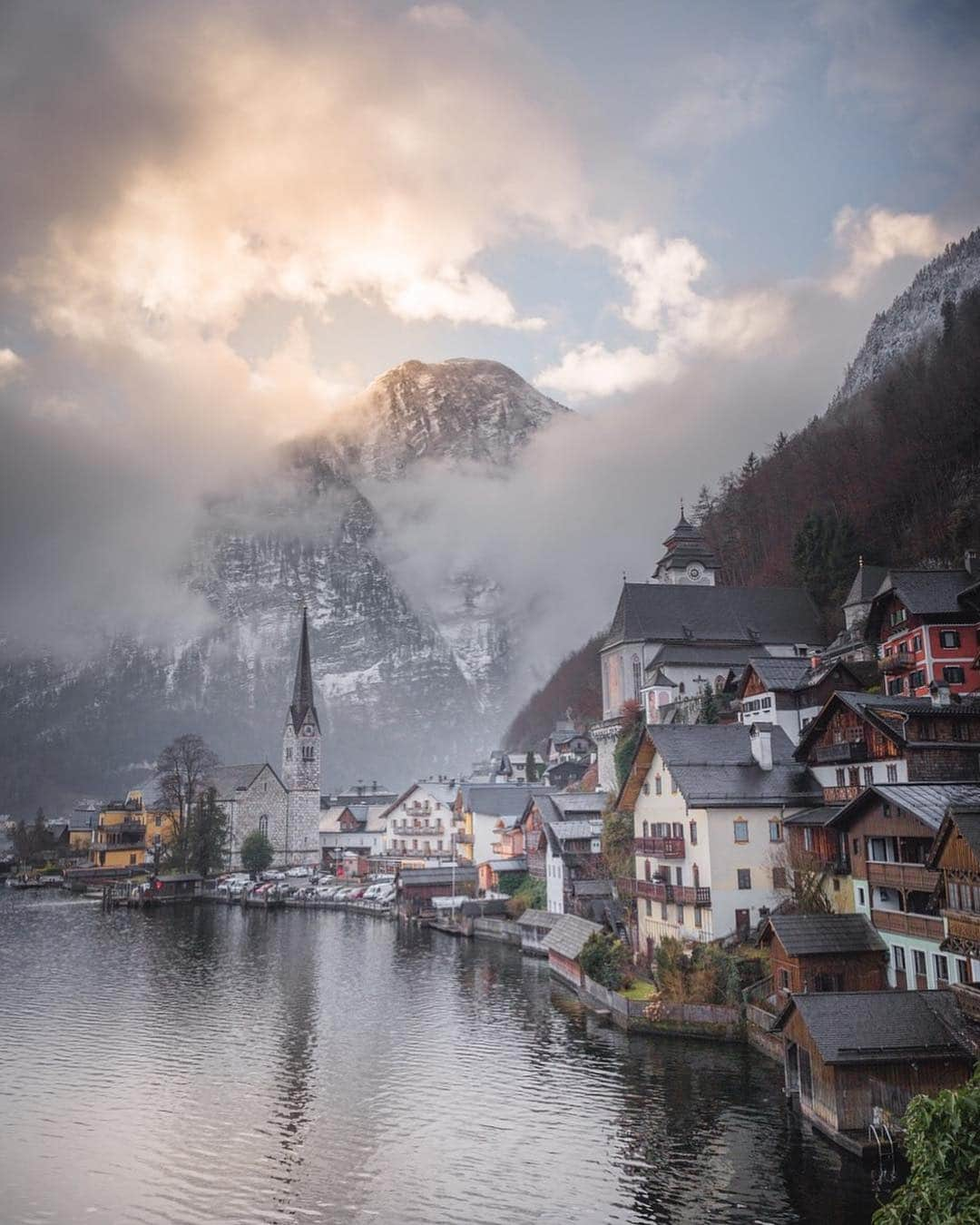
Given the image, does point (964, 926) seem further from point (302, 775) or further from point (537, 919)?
point (302, 775)

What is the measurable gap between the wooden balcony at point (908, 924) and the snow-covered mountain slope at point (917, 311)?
410 feet

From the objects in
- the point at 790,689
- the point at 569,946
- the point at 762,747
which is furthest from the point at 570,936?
the point at 790,689

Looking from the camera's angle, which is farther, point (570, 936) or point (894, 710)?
point (570, 936)

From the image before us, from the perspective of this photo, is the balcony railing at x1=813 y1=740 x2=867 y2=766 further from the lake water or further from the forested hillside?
the forested hillside

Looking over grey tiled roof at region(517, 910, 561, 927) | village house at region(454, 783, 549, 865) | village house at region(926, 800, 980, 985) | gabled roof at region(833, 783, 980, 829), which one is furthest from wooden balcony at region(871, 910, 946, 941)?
village house at region(454, 783, 549, 865)

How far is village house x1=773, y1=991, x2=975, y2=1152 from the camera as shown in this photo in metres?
27.0

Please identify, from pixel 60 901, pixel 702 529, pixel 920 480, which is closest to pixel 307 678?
pixel 60 901

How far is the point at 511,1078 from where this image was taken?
36.0 meters

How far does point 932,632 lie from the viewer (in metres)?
54.3

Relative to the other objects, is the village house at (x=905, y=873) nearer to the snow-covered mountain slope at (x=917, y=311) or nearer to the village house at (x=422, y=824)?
A: the village house at (x=422, y=824)

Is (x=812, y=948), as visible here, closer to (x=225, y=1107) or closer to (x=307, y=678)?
(x=225, y=1107)

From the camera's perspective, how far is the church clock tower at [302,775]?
473 ft

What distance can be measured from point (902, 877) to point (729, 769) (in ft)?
44.1

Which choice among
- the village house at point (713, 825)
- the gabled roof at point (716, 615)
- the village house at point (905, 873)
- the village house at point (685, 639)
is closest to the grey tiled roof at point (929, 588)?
the village house at point (713, 825)
